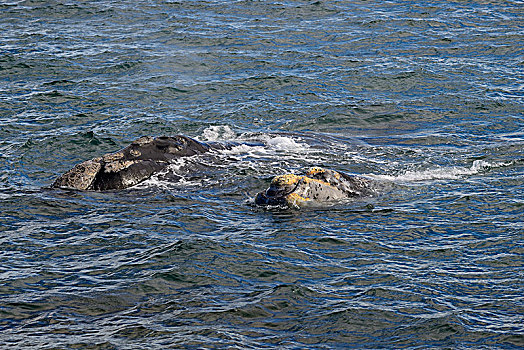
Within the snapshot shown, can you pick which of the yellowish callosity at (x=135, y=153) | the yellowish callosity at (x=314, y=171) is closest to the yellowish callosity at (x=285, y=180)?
the yellowish callosity at (x=314, y=171)

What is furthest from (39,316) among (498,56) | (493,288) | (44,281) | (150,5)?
(150,5)

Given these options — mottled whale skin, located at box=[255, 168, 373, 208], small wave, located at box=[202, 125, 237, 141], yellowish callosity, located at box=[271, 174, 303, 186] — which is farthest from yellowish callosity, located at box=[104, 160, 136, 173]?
small wave, located at box=[202, 125, 237, 141]

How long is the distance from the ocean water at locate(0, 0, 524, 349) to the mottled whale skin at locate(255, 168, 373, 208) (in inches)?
6.8

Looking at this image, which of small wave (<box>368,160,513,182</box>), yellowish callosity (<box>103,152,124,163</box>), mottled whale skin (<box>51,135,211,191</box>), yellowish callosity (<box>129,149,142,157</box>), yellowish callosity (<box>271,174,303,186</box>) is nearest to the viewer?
yellowish callosity (<box>271,174,303,186</box>)

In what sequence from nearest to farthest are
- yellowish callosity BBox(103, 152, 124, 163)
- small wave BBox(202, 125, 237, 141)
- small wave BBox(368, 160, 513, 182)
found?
1. yellowish callosity BBox(103, 152, 124, 163)
2. small wave BBox(368, 160, 513, 182)
3. small wave BBox(202, 125, 237, 141)

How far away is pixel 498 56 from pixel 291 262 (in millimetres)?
12483

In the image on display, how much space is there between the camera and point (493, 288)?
27.2 ft

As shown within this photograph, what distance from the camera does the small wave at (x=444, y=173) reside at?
12016mm

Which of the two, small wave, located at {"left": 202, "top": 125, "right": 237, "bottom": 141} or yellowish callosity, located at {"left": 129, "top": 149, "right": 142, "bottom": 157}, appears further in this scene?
small wave, located at {"left": 202, "top": 125, "right": 237, "bottom": 141}

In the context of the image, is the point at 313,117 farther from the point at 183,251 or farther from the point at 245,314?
the point at 245,314

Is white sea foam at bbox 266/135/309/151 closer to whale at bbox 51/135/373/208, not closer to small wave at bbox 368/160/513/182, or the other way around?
whale at bbox 51/135/373/208

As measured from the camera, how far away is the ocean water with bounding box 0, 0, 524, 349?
7668mm

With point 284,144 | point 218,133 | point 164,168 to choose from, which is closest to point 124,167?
point 164,168

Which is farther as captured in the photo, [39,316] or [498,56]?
→ [498,56]
